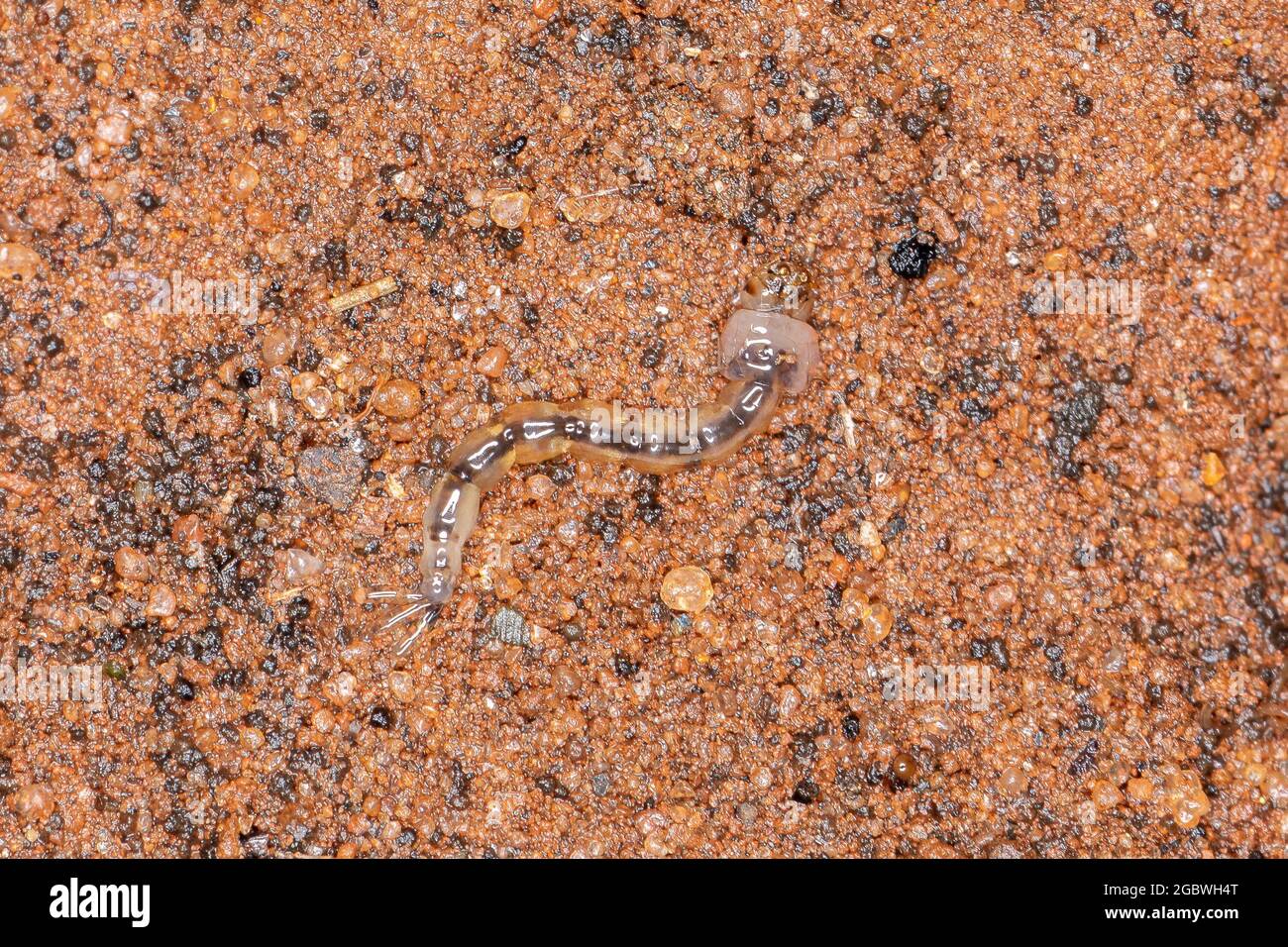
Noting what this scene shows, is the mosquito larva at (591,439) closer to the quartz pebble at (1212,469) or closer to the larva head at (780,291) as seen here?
the larva head at (780,291)

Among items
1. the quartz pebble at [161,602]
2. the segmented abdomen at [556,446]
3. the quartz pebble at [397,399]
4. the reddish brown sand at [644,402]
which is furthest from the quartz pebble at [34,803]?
the quartz pebble at [397,399]

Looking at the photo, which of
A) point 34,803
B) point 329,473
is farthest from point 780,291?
point 34,803

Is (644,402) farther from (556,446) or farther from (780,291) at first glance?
(780,291)

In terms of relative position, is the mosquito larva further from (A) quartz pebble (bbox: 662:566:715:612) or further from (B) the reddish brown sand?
(A) quartz pebble (bbox: 662:566:715:612)

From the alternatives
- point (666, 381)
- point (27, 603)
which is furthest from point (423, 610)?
point (27, 603)

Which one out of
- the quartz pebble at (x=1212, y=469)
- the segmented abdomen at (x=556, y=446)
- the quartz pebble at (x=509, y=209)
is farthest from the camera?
the quartz pebble at (x=509, y=209)

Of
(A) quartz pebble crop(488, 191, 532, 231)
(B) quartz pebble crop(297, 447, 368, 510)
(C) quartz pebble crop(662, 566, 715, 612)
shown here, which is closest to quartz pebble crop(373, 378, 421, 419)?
(B) quartz pebble crop(297, 447, 368, 510)

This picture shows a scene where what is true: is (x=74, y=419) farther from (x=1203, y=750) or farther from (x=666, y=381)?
(x=1203, y=750)
